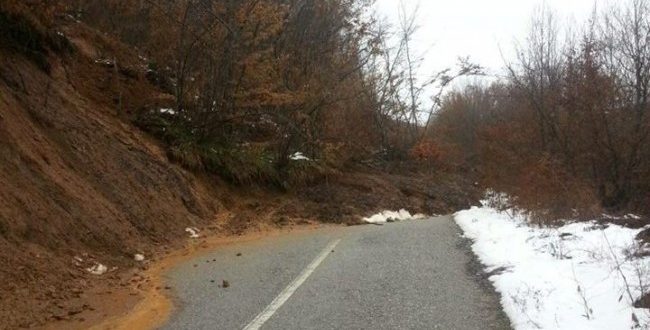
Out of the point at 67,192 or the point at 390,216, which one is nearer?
the point at 67,192

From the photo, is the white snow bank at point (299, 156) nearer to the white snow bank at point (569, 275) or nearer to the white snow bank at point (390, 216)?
the white snow bank at point (390, 216)

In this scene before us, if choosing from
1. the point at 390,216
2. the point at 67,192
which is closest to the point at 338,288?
the point at 67,192

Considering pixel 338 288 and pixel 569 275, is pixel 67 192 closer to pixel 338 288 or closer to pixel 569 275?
pixel 338 288

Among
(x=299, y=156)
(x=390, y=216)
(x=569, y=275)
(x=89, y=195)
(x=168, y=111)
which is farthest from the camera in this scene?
(x=299, y=156)

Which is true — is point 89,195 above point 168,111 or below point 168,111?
below

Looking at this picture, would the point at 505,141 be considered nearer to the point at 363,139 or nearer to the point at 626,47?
the point at 626,47

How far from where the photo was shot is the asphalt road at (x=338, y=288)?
6883 mm

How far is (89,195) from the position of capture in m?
11.8

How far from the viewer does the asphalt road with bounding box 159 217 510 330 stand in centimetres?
688

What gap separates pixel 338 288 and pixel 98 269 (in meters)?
4.00

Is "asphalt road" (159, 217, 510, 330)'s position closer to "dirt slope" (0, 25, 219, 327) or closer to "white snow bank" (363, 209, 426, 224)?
"dirt slope" (0, 25, 219, 327)

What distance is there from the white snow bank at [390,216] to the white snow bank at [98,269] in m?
11.9

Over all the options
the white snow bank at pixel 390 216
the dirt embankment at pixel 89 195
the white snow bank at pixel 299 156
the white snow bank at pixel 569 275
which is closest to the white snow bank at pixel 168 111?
the dirt embankment at pixel 89 195

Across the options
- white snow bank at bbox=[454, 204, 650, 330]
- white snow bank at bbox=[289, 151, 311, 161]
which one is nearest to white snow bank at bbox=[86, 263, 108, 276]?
white snow bank at bbox=[454, 204, 650, 330]
